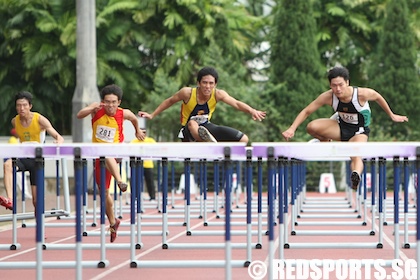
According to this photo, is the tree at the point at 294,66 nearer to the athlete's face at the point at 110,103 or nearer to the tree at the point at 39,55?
the tree at the point at 39,55

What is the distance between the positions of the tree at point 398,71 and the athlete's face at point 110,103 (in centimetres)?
2229

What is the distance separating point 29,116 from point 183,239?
7.98 ft

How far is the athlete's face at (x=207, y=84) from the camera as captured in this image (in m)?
12.5

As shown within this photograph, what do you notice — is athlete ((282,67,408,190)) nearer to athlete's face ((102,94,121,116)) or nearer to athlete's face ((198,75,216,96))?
athlete's face ((198,75,216,96))

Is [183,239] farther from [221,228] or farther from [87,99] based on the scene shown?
[87,99]

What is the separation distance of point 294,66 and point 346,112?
2194 cm

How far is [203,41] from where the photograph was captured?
36500mm

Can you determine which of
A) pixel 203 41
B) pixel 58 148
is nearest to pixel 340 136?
pixel 58 148

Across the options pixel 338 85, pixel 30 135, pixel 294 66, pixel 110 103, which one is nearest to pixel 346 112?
pixel 338 85

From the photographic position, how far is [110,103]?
12.4 m

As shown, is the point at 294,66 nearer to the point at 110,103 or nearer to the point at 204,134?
the point at 110,103

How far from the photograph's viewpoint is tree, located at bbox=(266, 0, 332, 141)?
112ft

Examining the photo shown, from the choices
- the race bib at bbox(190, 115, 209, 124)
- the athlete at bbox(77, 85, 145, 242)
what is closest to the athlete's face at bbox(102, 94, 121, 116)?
the athlete at bbox(77, 85, 145, 242)

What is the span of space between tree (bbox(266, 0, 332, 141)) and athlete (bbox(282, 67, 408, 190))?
21231mm
